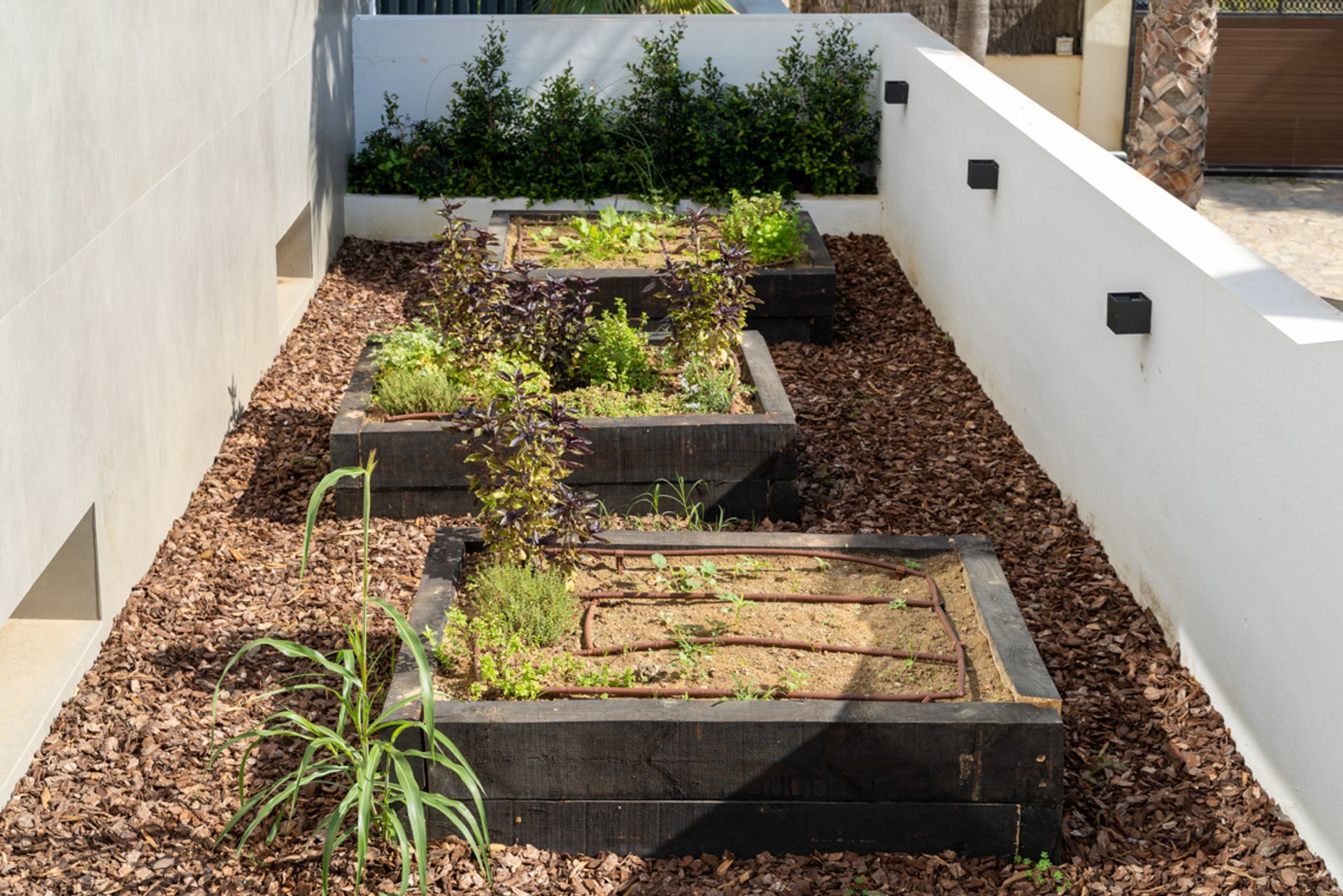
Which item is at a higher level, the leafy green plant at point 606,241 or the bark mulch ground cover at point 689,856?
the leafy green plant at point 606,241

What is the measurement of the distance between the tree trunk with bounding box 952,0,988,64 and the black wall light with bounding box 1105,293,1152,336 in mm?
6159

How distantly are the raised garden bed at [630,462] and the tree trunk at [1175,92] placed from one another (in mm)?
4227

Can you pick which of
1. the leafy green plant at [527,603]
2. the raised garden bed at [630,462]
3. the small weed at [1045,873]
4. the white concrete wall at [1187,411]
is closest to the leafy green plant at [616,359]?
the raised garden bed at [630,462]

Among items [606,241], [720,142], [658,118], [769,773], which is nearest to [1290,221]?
[720,142]

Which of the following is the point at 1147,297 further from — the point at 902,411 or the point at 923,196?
the point at 923,196

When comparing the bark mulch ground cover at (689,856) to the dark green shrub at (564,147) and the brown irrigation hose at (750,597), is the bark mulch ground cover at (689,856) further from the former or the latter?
the dark green shrub at (564,147)

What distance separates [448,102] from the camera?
10703 millimetres

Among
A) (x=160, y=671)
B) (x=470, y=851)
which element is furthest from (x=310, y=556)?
(x=470, y=851)

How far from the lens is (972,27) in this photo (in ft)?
35.8

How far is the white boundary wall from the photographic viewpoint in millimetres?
3975

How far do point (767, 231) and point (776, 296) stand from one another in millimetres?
525

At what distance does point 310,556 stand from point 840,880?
267cm

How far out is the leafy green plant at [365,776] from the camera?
3.54 meters

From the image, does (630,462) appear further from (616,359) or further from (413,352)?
(413,352)
